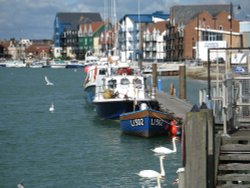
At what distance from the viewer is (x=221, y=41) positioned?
111375mm

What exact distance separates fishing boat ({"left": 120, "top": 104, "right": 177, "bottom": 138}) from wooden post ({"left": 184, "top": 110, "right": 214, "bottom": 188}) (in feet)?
59.5

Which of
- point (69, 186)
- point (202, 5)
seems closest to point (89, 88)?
point (69, 186)

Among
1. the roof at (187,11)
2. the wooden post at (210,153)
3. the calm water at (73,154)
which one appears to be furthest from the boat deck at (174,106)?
the roof at (187,11)

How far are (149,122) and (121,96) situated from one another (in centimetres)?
671

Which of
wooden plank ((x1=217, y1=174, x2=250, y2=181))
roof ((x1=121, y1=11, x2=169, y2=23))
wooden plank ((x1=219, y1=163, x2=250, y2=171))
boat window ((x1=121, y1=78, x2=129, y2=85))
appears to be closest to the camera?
wooden plank ((x1=217, y1=174, x2=250, y2=181))

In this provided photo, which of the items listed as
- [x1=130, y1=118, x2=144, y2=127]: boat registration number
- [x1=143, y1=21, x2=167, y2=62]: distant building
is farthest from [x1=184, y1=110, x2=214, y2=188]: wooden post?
[x1=143, y1=21, x2=167, y2=62]: distant building

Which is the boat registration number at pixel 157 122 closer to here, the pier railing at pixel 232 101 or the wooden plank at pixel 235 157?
the pier railing at pixel 232 101

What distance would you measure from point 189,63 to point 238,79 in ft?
319

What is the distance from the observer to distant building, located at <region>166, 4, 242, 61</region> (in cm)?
11400

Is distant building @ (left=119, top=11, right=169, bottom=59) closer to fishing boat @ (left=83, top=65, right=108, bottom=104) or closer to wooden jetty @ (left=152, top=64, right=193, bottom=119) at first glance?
fishing boat @ (left=83, top=65, right=108, bottom=104)

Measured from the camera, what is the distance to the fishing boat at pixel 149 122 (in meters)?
28.2

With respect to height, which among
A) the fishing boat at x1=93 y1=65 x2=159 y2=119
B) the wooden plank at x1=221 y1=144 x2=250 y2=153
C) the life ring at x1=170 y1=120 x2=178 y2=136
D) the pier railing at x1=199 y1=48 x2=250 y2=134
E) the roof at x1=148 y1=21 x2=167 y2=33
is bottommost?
the life ring at x1=170 y1=120 x2=178 y2=136

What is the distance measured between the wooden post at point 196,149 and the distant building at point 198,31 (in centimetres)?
9847

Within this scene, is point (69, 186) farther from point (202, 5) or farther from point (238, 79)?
point (202, 5)
